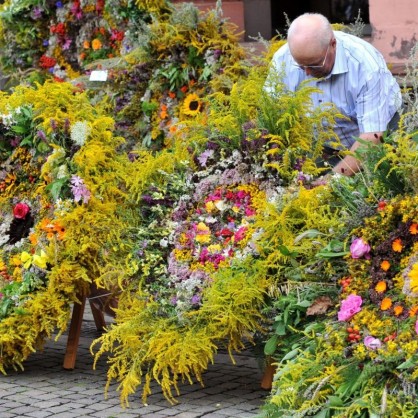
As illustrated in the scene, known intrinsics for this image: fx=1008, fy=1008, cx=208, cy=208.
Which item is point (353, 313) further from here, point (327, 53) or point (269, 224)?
point (327, 53)

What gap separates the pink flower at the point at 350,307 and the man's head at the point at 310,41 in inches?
57.6

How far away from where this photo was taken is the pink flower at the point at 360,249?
394 centimetres

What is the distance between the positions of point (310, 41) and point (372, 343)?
1.76 meters

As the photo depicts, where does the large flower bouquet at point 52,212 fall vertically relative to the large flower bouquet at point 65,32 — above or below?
below

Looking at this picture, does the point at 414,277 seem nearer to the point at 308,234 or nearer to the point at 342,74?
the point at 308,234

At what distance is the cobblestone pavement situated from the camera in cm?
470

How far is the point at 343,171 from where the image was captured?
15.1 ft

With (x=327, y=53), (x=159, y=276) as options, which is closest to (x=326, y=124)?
(x=327, y=53)

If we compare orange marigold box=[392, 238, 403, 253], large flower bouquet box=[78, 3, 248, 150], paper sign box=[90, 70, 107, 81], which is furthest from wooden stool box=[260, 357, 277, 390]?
paper sign box=[90, 70, 107, 81]

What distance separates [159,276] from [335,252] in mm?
1041

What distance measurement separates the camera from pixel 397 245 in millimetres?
3850

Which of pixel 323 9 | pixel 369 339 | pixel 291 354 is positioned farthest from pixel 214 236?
pixel 323 9

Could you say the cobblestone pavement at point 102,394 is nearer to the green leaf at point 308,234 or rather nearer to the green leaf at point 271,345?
the green leaf at point 271,345

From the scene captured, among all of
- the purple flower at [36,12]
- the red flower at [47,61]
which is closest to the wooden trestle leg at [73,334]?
the red flower at [47,61]
